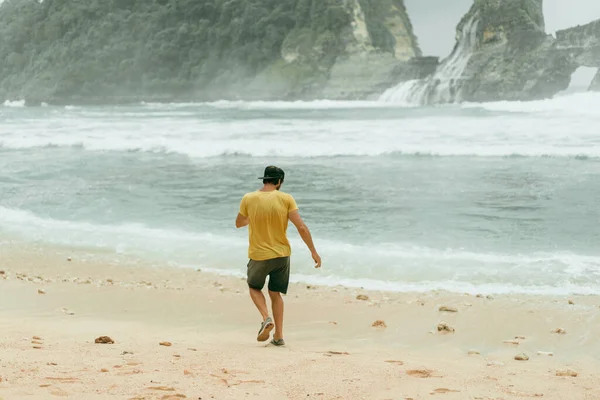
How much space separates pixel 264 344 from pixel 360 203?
24.7ft

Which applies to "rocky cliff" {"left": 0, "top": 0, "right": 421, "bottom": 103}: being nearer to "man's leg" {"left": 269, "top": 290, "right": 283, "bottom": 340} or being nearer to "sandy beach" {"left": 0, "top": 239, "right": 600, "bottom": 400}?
"sandy beach" {"left": 0, "top": 239, "right": 600, "bottom": 400}

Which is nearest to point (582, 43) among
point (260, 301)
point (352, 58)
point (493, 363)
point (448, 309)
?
point (352, 58)

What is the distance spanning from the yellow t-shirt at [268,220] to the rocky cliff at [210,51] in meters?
78.7

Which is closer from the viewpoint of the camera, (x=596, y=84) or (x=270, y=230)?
(x=270, y=230)

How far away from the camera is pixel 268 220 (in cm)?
522

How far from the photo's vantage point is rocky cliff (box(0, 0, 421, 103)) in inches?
3602

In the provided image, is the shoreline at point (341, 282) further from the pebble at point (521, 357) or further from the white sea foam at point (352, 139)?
the white sea foam at point (352, 139)

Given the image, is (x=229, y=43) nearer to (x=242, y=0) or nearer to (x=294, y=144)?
(x=242, y=0)

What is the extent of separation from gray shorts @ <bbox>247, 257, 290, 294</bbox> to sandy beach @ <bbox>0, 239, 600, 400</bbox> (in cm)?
45

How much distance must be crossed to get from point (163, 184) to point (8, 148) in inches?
501

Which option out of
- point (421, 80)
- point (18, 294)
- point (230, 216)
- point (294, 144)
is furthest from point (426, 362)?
point (421, 80)

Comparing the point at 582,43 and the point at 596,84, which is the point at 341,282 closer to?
the point at 596,84

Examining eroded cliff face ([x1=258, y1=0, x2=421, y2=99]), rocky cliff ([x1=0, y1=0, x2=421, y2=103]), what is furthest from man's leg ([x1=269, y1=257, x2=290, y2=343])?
rocky cliff ([x1=0, y1=0, x2=421, y2=103])

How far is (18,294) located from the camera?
280 inches
